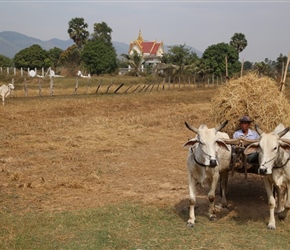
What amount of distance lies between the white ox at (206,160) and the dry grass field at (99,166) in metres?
0.50

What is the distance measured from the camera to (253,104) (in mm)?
7789

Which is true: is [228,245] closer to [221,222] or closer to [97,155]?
[221,222]

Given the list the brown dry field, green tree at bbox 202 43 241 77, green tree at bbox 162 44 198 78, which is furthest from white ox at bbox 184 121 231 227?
green tree at bbox 202 43 241 77

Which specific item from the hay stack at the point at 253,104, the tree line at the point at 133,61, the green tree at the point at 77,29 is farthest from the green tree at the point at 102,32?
the hay stack at the point at 253,104

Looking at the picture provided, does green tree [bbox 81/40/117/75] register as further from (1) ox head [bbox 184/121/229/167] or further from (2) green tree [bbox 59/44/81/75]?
(1) ox head [bbox 184/121/229/167]

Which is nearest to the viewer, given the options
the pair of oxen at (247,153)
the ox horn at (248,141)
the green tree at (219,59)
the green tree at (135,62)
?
the pair of oxen at (247,153)

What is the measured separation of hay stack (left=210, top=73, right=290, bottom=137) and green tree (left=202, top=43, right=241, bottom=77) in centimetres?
4393

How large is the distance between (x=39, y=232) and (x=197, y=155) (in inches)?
104

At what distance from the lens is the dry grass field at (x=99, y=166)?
755cm

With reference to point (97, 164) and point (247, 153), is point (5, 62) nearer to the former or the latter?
point (97, 164)

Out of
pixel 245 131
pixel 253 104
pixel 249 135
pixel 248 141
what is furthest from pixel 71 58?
pixel 248 141

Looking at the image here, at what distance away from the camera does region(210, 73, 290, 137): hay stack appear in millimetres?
7746

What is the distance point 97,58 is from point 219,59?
15524mm

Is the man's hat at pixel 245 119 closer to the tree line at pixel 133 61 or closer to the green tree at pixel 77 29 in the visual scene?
the tree line at pixel 133 61
